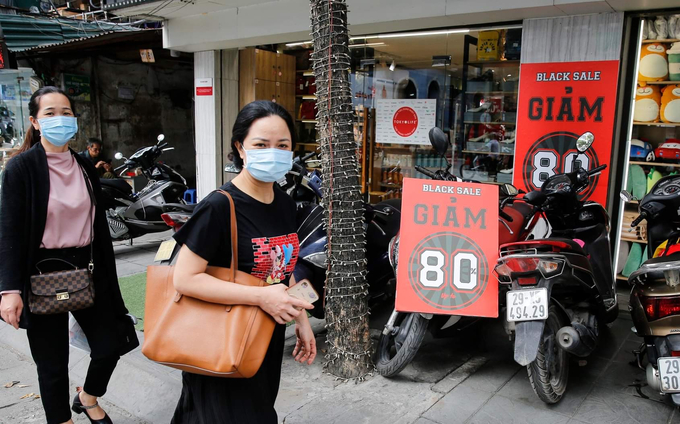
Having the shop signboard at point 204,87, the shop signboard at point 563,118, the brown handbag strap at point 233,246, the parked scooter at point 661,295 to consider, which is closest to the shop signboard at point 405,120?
the shop signboard at point 563,118

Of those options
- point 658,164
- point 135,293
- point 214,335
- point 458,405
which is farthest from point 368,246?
point 658,164

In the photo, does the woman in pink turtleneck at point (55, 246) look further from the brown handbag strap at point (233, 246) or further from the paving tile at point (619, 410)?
the paving tile at point (619, 410)

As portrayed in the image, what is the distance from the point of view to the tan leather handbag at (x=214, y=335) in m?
1.78

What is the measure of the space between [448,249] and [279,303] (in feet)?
6.12

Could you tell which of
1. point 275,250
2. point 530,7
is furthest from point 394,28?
point 275,250

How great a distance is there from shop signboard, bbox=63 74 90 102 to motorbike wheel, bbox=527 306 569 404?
10.3 m

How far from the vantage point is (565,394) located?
3400 mm

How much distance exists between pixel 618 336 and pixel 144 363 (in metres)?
3.89

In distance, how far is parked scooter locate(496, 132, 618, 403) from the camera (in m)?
2.94

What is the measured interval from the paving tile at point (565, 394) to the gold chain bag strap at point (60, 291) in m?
2.64

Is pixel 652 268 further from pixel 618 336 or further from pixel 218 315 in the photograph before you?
pixel 218 315

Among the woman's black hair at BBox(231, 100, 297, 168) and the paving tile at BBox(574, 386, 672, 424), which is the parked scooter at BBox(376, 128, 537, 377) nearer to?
the paving tile at BBox(574, 386, 672, 424)

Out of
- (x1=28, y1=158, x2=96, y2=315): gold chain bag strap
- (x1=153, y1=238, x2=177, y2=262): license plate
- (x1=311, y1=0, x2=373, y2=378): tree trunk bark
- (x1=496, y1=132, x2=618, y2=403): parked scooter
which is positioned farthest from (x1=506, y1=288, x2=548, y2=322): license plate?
(x1=28, y1=158, x2=96, y2=315): gold chain bag strap

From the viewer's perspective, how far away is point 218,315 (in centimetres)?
184
